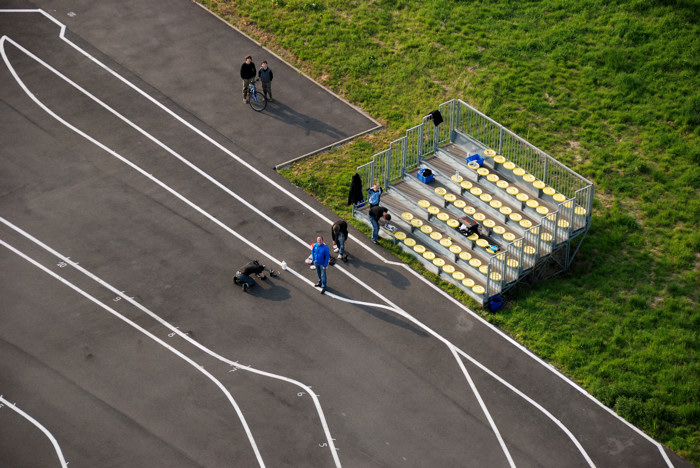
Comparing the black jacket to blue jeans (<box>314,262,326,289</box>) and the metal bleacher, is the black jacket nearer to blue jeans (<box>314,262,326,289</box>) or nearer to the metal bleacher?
the metal bleacher

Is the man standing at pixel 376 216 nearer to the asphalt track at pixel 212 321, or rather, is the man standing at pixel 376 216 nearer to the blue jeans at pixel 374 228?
the blue jeans at pixel 374 228

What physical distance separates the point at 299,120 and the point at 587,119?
1154 cm

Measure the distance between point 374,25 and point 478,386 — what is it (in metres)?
19.8

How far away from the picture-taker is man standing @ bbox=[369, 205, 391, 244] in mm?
35400

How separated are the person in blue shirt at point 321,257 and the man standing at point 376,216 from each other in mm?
2665

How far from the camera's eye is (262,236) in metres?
36.1

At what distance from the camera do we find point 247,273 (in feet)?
111

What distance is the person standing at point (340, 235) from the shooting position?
3450 centimetres

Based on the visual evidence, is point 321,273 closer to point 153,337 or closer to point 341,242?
point 341,242

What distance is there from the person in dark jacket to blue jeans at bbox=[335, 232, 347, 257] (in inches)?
110

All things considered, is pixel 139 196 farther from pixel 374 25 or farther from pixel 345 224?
pixel 374 25

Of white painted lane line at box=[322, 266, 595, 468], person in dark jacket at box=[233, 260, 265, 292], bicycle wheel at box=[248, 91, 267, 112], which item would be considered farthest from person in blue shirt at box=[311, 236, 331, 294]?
bicycle wheel at box=[248, 91, 267, 112]

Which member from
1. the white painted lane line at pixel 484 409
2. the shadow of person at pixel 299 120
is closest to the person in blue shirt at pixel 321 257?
the white painted lane line at pixel 484 409

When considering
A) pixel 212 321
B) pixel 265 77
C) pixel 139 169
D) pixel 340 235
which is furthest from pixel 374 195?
pixel 139 169
